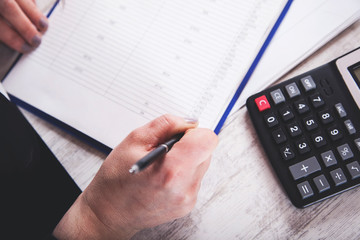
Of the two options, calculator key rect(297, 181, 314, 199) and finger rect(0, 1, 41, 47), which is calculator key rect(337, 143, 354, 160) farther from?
finger rect(0, 1, 41, 47)

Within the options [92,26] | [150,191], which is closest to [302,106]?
[150,191]

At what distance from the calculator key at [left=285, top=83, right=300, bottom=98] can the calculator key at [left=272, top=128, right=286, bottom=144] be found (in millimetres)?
50

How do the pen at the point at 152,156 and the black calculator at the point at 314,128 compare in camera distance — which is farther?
the black calculator at the point at 314,128

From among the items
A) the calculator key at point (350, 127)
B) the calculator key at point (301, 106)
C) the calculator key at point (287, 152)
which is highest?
the calculator key at point (350, 127)

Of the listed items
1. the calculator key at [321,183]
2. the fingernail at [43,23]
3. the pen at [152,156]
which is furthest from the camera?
the fingernail at [43,23]

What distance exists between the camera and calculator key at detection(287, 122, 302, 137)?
35 cm

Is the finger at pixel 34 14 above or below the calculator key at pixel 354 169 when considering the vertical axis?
below

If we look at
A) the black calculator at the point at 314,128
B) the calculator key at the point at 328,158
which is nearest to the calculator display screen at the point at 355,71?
the black calculator at the point at 314,128

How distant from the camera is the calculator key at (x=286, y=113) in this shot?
1.16ft

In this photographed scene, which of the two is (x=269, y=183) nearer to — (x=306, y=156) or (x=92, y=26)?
(x=306, y=156)

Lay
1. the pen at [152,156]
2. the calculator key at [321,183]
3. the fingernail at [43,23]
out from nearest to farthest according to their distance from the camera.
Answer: the pen at [152,156]
the calculator key at [321,183]
the fingernail at [43,23]

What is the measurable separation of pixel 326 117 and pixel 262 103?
0.08 metres

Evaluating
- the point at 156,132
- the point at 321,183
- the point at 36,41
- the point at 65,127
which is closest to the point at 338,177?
the point at 321,183

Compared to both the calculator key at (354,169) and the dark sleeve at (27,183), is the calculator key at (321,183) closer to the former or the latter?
the calculator key at (354,169)
